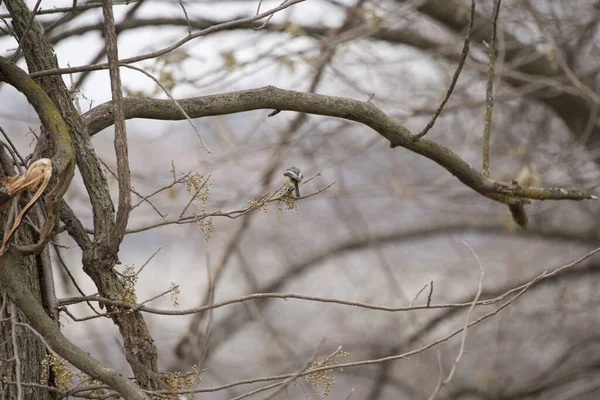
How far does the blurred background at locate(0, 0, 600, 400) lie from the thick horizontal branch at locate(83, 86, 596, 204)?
1.52 metres

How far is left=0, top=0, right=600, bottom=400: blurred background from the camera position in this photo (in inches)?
147

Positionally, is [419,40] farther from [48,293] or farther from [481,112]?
[48,293]

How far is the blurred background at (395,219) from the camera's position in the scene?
3725mm

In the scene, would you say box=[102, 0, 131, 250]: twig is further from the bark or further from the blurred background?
the blurred background

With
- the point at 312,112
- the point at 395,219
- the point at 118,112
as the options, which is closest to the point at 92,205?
the point at 118,112

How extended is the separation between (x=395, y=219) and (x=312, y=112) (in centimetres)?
481

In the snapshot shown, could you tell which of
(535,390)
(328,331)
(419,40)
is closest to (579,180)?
(419,40)

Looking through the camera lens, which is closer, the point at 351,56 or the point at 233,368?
the point at 351,56

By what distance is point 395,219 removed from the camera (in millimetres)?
6168

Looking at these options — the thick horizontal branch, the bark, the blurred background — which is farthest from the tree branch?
the blurred background

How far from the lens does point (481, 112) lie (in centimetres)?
463

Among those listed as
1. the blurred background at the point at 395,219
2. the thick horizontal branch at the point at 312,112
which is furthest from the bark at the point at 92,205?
the blurred background at the point at 395,219

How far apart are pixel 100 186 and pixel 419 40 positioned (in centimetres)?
335

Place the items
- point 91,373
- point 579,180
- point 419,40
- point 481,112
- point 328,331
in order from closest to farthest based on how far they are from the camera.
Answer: point 91,373 → point 579,180 → point 419,40 → point 481,112 → point 328,331
